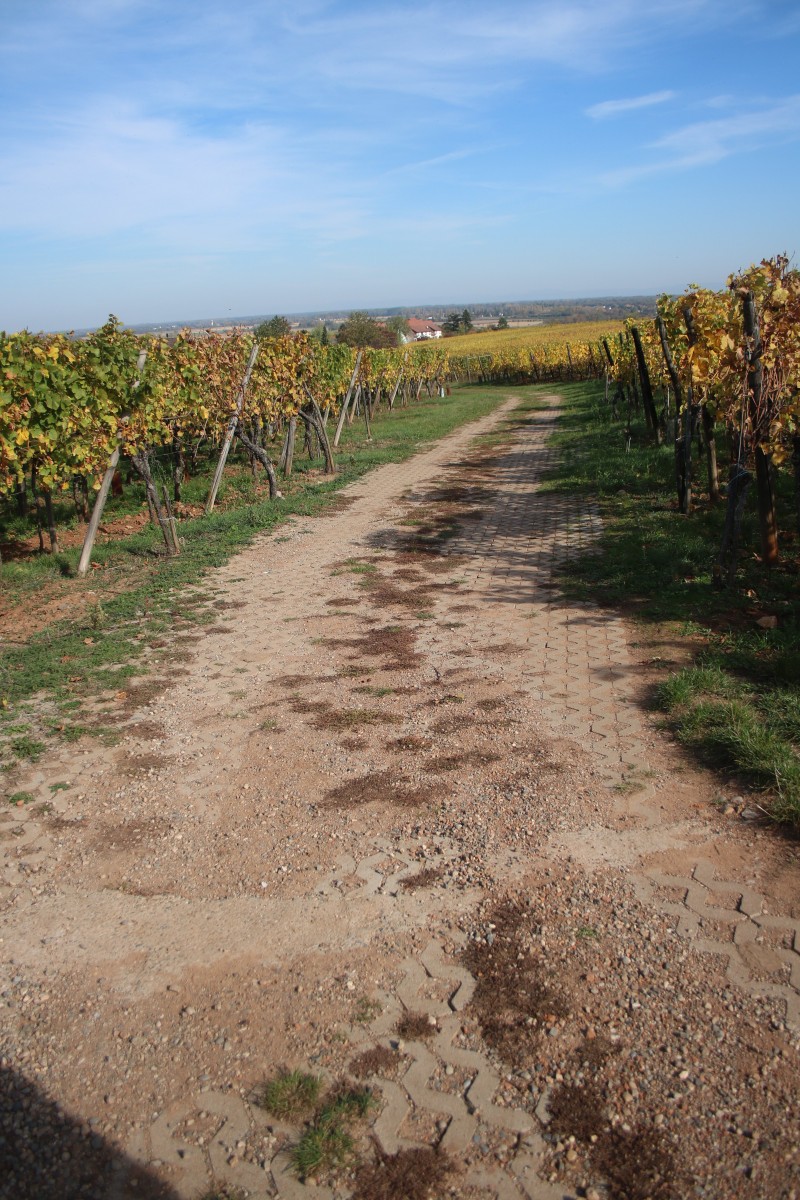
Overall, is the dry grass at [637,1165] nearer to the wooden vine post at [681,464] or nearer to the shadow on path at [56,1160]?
the shadow on path at [56,1160]

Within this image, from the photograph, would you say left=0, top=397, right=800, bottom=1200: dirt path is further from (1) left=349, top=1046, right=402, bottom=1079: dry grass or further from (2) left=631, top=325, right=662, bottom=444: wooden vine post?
(2) left=631, top=325, right=662, bottom=444: wooden vine post

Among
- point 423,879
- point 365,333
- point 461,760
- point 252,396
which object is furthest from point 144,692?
point 365,333

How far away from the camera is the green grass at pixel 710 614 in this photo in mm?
4629

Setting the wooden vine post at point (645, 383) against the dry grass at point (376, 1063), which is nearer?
the dry grass at point (376, 1063)

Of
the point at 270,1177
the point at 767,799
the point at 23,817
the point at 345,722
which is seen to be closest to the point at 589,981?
the point at 270,1177

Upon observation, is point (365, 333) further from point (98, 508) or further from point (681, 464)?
point (98, 508)

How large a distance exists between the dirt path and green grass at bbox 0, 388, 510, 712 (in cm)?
84

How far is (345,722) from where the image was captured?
546 cm

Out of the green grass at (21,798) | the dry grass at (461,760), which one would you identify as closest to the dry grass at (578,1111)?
the dry grass at (461,760)

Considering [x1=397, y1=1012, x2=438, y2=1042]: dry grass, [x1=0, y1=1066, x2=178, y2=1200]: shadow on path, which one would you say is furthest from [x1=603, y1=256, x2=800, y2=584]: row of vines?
[x1=0, y1=1066, x2=178, y2=1200]: shadow on path

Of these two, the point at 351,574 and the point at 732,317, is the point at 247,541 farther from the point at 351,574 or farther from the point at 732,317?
the point at 732,317

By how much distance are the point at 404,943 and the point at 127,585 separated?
675cm

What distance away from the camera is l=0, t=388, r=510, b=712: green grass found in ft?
21.4

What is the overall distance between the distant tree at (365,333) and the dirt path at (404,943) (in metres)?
63.8
